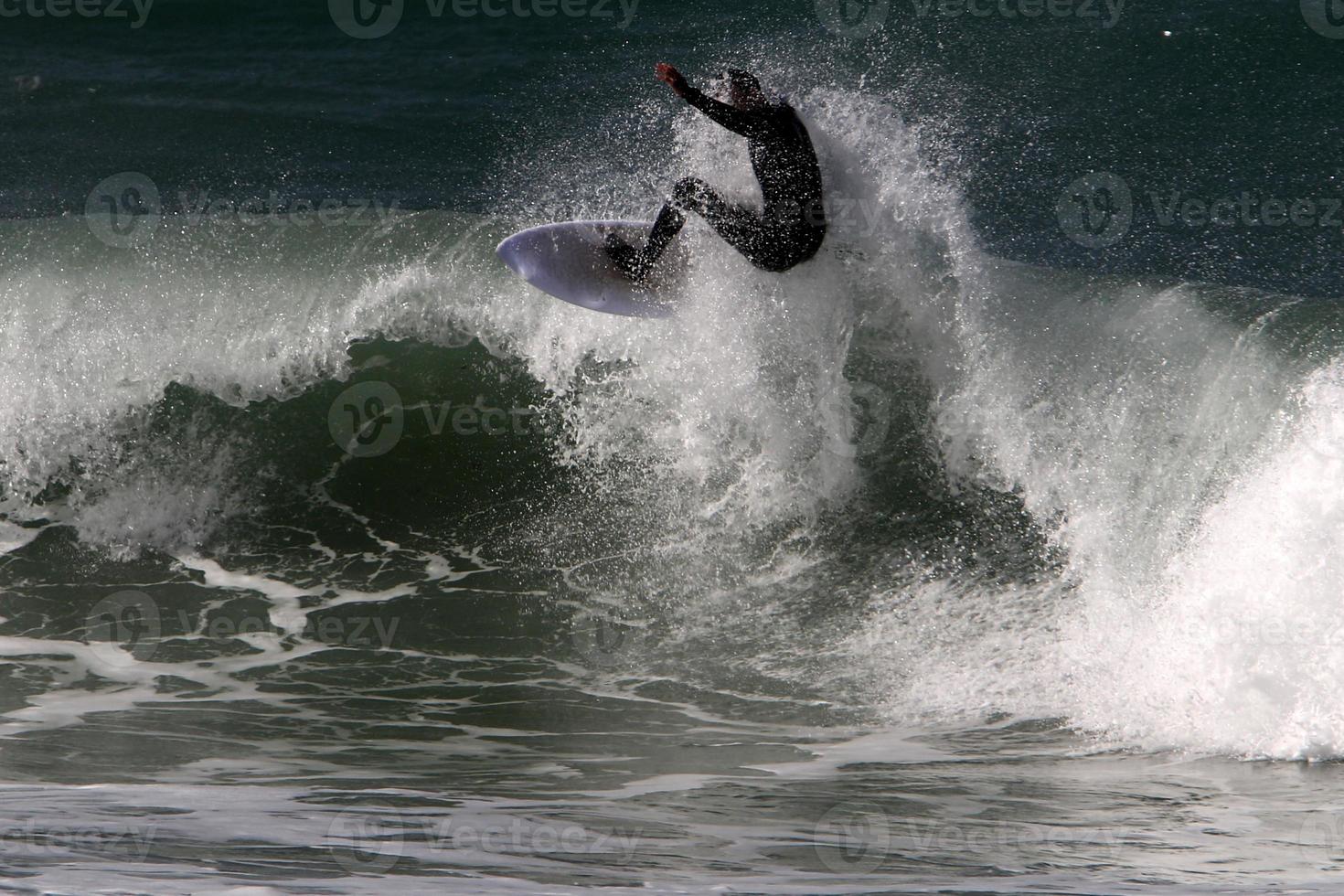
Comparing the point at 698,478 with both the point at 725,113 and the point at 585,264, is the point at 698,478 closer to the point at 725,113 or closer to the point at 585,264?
the point at 585,264

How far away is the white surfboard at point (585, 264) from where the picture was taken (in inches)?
307

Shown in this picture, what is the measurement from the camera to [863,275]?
25.9 ft

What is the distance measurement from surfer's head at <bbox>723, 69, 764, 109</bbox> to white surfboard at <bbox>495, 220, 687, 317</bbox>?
1.13 metres

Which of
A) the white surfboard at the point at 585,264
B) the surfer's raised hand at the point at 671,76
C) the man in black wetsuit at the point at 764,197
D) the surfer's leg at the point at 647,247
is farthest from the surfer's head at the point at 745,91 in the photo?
the white surfboard at the point at 585,264

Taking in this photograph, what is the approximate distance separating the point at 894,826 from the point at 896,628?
2.51 m

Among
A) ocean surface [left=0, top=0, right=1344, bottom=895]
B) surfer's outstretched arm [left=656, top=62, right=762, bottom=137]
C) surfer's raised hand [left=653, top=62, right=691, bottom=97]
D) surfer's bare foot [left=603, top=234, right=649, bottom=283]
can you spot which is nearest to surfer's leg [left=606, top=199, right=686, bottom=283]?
surfer's bare foot [left=603, top=234, right=649, bottom=283]

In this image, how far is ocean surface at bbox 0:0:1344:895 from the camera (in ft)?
14.7

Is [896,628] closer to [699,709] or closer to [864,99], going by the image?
[699,709]

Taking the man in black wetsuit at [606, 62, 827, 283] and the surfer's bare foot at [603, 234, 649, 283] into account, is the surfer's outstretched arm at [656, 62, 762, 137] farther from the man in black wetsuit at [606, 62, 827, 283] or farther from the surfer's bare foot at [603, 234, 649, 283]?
the surfer's bare foot at [603, 234, 649, 283]

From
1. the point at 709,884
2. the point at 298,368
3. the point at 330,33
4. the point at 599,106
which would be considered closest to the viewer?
the point at 709,884

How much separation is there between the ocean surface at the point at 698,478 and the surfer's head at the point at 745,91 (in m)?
0.82

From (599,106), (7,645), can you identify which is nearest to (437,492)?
(7,645)

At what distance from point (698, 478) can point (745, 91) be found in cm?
232

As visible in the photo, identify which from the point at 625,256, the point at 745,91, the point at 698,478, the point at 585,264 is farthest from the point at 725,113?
the point at 698,478
